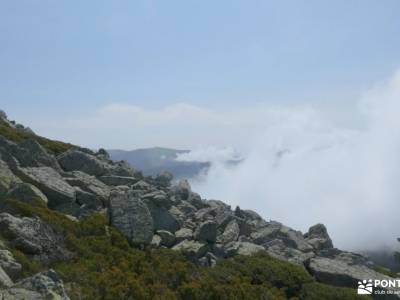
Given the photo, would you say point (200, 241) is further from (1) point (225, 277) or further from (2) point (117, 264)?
(2) point (117, 264)

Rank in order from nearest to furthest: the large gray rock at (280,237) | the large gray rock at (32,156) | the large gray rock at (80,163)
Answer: the large gray rock at (32,156) < the large gray rock at (280,237) < the large gray rock at (80,163)

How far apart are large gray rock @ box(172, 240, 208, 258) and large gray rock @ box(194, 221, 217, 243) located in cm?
52

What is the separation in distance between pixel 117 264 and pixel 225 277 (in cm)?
452

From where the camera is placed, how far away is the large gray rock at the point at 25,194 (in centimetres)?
2098

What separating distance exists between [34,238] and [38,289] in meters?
5.34

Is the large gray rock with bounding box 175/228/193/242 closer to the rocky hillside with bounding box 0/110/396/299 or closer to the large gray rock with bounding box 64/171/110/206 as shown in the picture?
the rocky hillside with bounding box 0/110/396/299

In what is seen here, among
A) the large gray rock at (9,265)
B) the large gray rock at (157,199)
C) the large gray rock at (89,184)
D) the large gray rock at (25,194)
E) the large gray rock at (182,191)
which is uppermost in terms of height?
the large gray rock at (182,191)

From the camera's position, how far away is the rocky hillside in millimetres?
15203

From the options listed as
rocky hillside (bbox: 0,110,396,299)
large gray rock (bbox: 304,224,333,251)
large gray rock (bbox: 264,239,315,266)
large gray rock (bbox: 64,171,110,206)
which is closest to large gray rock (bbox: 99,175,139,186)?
rocky hillside (bbox: 0,110,396,299)

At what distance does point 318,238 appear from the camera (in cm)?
3281

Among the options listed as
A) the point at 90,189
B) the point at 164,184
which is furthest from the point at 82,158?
the point at 164,184

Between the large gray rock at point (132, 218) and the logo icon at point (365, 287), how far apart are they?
32.6 feet

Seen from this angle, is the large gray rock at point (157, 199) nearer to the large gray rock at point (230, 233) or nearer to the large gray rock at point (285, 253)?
the large gray rock at point (230, 233)

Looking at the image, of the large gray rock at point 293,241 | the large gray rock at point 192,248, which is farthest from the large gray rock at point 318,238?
the large gray rock at point 192,248
